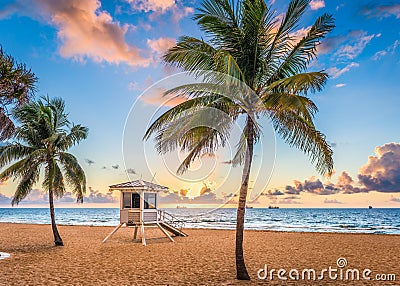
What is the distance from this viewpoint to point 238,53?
941 centimetres

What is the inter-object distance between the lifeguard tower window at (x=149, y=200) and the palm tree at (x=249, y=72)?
9.68 meters

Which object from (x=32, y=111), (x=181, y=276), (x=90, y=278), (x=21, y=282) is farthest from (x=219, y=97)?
(x=32, y=111)

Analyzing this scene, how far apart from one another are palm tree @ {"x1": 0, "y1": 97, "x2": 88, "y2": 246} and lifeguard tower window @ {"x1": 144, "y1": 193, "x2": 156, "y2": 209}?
3.66 m

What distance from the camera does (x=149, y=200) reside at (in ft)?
63.0

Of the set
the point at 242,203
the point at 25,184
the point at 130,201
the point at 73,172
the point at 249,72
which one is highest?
the point at 249,72

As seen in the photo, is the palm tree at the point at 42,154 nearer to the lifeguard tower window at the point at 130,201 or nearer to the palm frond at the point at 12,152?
the palm frond at the point at 12,152

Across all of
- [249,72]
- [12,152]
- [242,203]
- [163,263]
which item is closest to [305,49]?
[249,72]

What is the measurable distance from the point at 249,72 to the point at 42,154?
979 cm

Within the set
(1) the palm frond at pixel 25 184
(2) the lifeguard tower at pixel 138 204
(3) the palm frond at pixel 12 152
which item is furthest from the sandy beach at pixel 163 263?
(3) the palm frond at pixel 12 152

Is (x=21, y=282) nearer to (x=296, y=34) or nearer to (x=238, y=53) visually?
(x=238, y=53)

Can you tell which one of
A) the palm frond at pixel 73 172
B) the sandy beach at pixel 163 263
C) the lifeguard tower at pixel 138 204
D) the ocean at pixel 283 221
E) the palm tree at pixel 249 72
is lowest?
the ocean at pixel 283 221

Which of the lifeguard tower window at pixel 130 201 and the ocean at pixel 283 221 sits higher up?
the lifeguard tower window at pixel 130 201

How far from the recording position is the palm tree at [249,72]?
9016mm

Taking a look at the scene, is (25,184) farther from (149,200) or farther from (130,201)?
(149,200)
